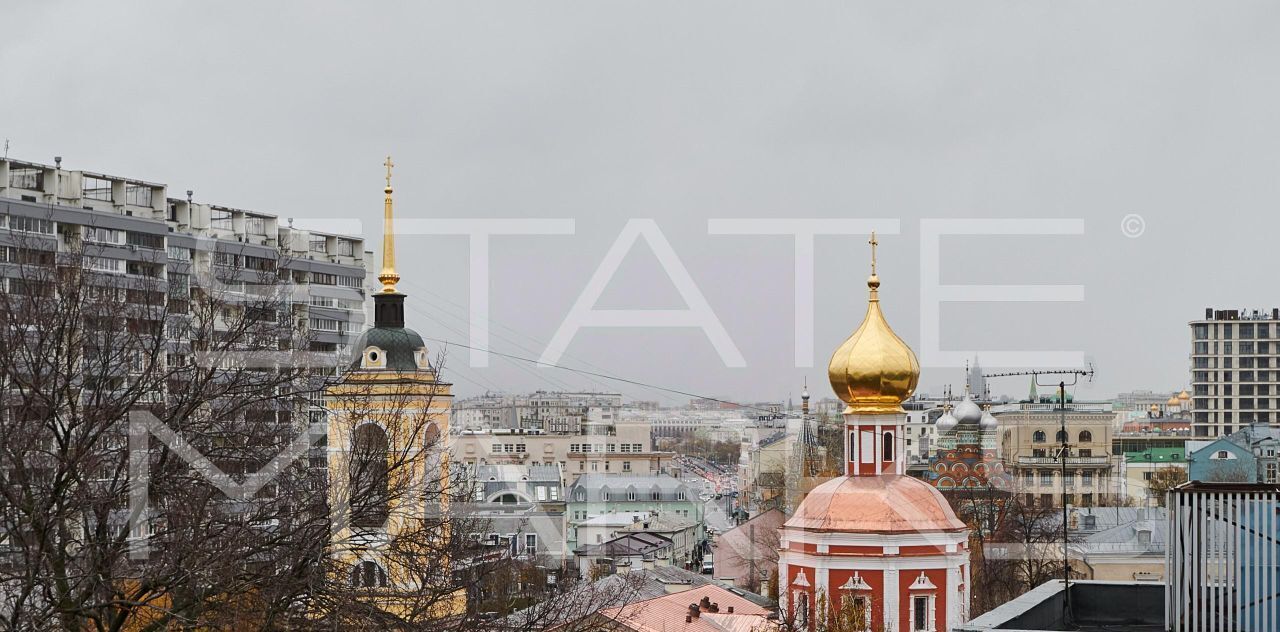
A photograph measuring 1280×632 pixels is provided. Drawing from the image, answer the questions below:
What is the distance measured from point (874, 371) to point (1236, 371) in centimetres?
6988

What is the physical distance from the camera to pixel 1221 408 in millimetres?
97750

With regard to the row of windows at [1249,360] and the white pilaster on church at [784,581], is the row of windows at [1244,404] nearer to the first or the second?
the row of windows at [1249,360]

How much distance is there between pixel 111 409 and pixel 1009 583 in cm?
2930

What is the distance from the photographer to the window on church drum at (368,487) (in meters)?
14.1

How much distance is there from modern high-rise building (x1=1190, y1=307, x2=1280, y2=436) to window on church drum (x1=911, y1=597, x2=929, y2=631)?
71.0 meters

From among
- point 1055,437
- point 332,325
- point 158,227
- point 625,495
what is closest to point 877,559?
point 158,227

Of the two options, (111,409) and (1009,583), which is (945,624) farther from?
(111,409)

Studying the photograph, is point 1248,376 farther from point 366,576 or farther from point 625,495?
point 366,576

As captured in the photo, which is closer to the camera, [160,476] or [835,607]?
[160,476]

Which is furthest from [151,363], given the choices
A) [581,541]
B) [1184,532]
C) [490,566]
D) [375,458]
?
[581,541]

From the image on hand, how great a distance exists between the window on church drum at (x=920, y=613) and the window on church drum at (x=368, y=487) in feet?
55.9

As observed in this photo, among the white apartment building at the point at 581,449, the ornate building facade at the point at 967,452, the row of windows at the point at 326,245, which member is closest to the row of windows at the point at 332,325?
the row of windows at the point at 326,245

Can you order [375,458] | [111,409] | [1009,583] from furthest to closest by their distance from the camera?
[1009,583] → [375,458] → [111,409]

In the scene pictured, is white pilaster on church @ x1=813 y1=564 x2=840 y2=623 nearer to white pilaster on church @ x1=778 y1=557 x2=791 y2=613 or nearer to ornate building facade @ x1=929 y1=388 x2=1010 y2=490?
white pilaster on church @ x1=778 y1=557 x2=791 y2=613
